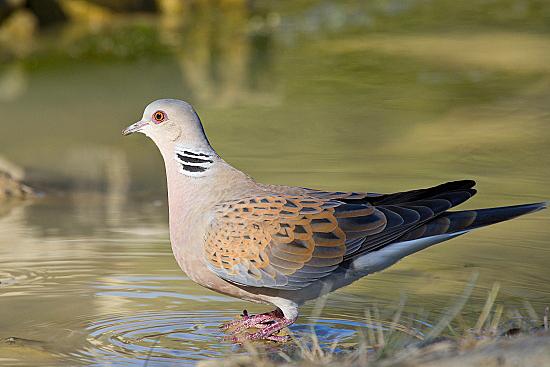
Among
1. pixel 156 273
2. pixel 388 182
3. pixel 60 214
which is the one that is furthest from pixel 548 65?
pixel 156 273

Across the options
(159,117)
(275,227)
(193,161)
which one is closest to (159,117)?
(159,117)

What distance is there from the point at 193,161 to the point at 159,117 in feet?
0.85

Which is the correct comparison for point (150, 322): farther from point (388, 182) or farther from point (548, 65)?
point (548, 65)

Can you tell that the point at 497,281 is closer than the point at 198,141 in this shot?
No

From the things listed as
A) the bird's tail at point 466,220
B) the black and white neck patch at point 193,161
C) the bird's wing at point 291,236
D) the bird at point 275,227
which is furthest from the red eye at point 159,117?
the bird's tail at point 466,220

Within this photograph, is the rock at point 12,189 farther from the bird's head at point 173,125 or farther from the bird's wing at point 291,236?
the bird's wing at point 291,236

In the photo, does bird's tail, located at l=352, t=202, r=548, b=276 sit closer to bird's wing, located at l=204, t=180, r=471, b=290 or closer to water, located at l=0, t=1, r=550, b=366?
bird's wing, located at l=204, t=180, r=471, b=290

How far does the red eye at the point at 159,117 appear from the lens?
211 inches

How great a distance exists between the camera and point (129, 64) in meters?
14.0

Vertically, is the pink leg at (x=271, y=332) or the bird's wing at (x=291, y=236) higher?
the bird's wing at (x=291, y=236)

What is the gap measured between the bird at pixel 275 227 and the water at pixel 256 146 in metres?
0.21

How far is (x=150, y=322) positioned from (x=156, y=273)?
81 cm

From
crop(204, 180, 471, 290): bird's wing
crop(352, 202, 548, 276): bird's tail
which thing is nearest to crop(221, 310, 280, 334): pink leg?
crop(204, 180, 471, 290): bird's wing

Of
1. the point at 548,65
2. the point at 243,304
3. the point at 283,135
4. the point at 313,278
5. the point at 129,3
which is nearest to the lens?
the point at 313,278
